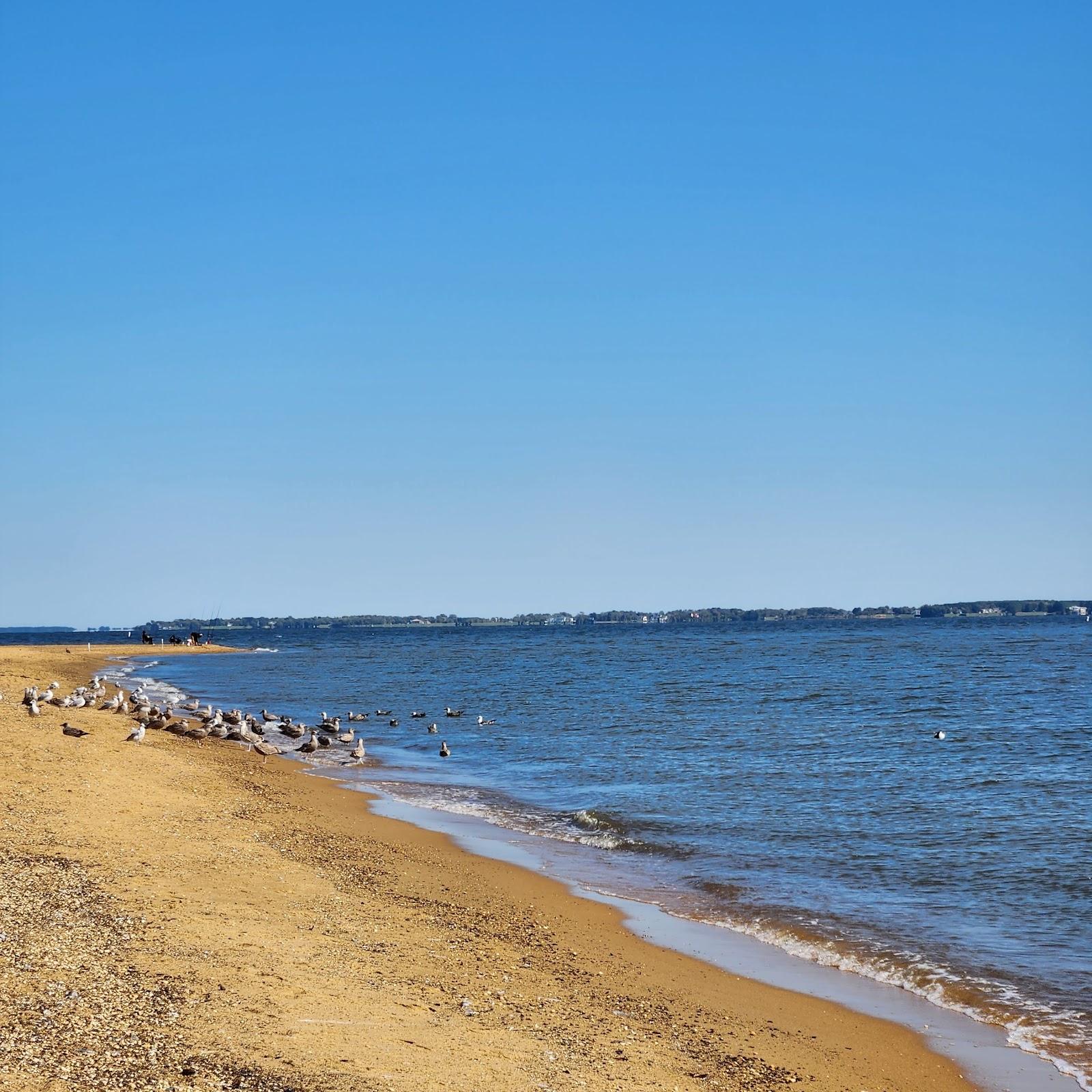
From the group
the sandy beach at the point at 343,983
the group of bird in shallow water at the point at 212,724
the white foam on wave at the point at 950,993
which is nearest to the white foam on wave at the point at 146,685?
the group of bird in shallow water at the point at 212,724

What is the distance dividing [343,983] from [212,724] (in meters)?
23.3

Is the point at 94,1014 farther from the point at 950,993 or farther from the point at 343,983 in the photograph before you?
the point at 950,993

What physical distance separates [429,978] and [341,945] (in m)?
1.19

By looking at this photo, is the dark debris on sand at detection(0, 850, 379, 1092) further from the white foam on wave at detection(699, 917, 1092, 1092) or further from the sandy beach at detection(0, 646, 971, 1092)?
the white foam on wave at detection(699, 917, 1092, 1092)

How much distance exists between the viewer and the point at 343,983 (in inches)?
360

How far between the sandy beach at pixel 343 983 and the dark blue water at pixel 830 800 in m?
2.07

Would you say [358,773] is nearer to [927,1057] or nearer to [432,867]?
[432,867]

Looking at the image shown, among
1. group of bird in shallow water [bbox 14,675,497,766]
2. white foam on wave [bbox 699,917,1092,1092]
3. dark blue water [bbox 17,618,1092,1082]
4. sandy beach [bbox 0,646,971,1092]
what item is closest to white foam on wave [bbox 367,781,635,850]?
dark blue water [bbox 17,618,1092,1082]

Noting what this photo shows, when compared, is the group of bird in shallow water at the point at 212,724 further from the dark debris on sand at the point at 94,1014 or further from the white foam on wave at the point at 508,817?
the dark debris on sand at the point at 94,1014

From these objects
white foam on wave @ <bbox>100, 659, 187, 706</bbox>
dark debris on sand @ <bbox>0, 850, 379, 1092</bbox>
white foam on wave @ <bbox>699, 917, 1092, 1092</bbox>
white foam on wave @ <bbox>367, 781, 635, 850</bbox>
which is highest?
dark debris on sand @ <bbox>0, 850, 379, 1092</bbox>

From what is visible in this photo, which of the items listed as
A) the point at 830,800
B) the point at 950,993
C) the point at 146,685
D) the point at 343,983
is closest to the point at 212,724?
the point at 830,800

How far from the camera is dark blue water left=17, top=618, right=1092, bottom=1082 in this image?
40.5ft

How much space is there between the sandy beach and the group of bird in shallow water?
42.3 feet

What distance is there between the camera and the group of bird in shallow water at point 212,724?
2923 centimetres
